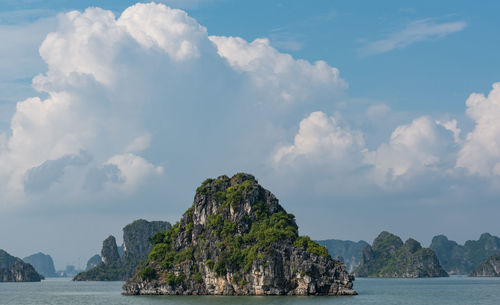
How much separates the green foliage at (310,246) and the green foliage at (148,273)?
32.5 meters

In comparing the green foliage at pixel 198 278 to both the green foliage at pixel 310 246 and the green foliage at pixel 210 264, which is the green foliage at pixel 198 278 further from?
the green foliage at pixel 310 246

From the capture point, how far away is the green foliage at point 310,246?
120 metres

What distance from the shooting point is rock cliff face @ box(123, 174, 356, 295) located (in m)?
118

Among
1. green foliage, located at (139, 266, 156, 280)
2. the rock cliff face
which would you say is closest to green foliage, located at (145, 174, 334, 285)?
the rock cliff face

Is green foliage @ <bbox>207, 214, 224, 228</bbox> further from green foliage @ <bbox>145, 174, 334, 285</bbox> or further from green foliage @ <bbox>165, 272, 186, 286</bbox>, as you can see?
green foliage @ <bbox>165, 272, 186, 286</bbox>

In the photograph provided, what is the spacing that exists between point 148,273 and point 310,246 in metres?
35.8

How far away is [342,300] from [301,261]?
12.5 meters

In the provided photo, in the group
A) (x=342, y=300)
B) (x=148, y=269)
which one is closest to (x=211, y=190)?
(x=148, y=269)

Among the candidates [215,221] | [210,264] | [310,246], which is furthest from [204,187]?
[310,246]

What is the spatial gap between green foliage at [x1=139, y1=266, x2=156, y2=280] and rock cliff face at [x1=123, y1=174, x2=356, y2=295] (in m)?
0.06

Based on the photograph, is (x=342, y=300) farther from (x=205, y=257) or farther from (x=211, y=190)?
(x=211, y=190)

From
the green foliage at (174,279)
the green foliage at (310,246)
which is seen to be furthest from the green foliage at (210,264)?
the green foliage at (310,246)

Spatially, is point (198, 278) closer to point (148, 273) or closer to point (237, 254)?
point (148, 273)

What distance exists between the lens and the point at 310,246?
121 meters
